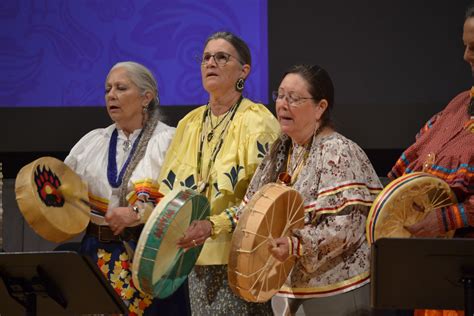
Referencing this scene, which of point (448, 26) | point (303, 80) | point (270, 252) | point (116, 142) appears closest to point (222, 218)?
point (270, 252)

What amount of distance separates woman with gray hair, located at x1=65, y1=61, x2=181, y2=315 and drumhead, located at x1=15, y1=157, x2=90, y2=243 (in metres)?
0.11

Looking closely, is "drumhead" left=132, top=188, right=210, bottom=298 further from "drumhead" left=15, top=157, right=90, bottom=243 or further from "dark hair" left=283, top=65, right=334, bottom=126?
"drumhead" left=15, top=157, right=90, bottom=243

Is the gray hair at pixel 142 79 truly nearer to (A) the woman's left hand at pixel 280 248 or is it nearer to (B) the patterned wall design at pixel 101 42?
(B) the patterned wall design at pixel 101 42

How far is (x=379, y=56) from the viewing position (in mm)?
4836

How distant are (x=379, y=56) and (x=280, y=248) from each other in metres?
1.91

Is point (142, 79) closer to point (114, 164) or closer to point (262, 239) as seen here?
point (114, 164)

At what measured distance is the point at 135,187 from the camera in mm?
4121

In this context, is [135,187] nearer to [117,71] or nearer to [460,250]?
[117,71]

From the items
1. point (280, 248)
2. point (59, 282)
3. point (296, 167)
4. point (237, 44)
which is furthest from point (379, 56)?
point (59, 282)

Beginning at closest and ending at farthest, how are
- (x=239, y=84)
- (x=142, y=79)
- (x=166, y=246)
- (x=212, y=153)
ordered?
1. (x=166, y=246)
2. (x=212, y=153)
3. (x=239, y=84)
4. (x=142, y=79)

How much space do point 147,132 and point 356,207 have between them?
4.57 ft

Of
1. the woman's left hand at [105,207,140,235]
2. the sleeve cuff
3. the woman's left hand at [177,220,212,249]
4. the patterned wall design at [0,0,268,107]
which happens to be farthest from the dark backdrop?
the woman's left hand at [177,220,212,249]

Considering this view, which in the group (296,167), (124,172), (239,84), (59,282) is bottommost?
(59,282)

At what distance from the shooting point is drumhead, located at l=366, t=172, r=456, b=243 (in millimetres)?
3135
